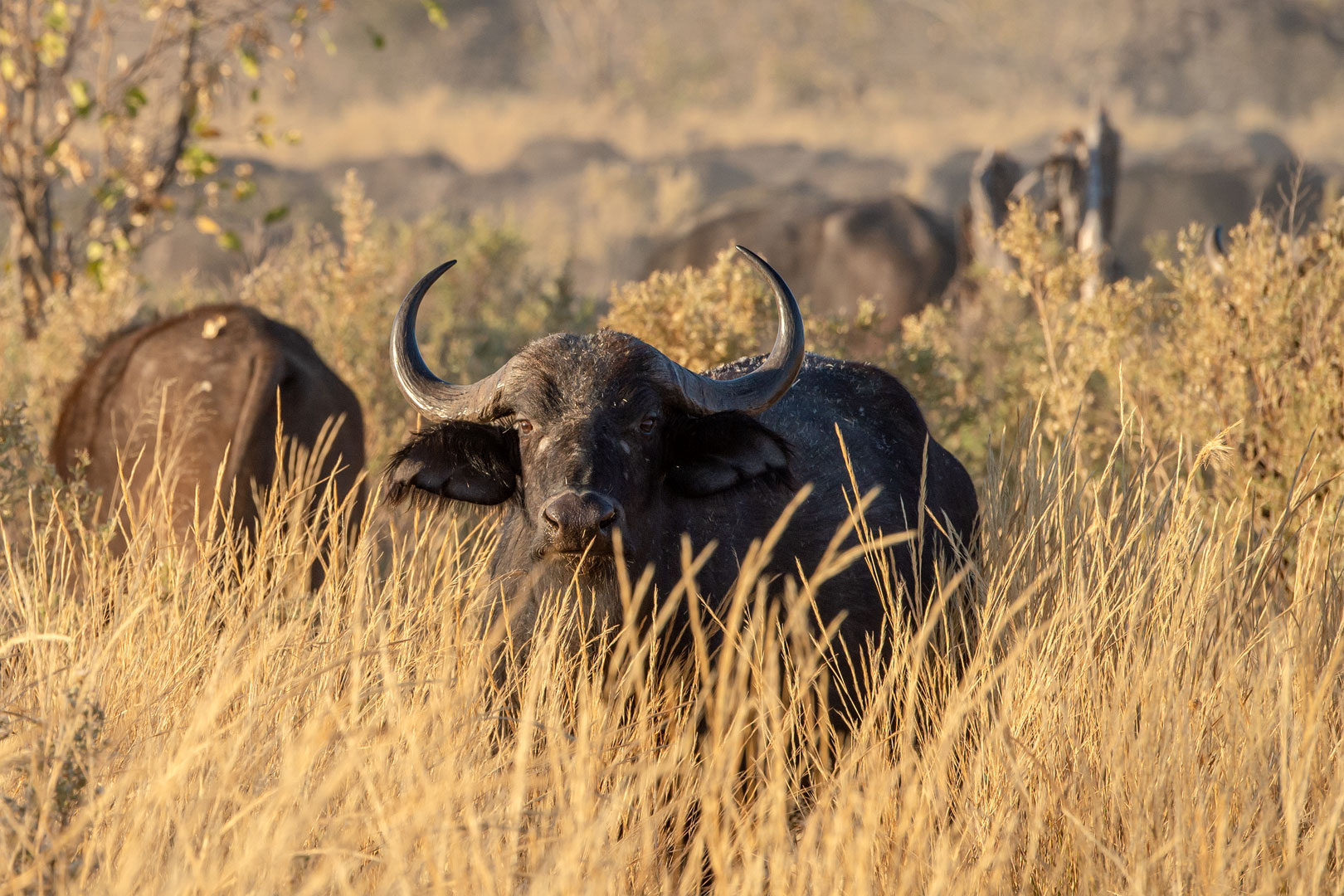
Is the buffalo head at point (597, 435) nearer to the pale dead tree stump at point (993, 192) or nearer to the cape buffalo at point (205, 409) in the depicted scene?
the cape buffalo at point (205, 409)

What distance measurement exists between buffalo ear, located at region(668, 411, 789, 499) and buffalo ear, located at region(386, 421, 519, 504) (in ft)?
1.83

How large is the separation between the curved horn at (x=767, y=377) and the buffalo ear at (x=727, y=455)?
0.05 metres

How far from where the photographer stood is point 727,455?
4352 millimetres

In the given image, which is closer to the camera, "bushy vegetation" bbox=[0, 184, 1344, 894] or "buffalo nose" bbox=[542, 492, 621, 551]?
"bushy vegetation" bbox=[0, 184, 1344, 894]

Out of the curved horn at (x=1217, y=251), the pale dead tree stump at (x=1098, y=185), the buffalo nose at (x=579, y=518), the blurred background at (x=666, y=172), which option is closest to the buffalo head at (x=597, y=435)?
the buffalo nose at (x=579, y=518)

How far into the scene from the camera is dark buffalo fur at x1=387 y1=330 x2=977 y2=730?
4.11m

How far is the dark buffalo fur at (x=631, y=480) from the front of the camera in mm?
4105

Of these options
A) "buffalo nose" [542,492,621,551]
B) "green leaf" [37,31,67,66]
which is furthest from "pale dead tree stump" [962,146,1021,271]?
"buffalo nose" [542,492,621,551]

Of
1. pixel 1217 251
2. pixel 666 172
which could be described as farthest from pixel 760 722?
pixel 666 172

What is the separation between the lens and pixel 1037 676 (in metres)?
3.57

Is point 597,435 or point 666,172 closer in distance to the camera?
point 597,435

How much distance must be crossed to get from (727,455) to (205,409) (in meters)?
2.91

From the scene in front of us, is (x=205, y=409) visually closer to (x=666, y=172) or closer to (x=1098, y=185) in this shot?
(x=1098, y=185)

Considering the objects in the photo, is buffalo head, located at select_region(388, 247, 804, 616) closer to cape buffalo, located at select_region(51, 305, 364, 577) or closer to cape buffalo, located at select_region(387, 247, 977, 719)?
cape buffalo, located at select_region(387, 247, 977, 719)
